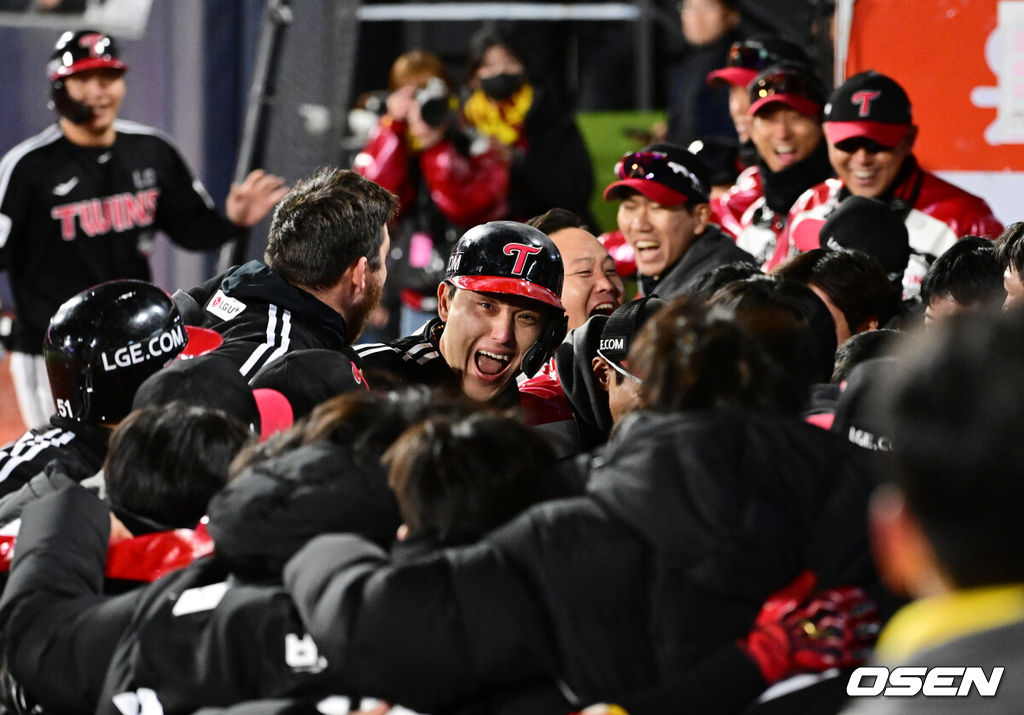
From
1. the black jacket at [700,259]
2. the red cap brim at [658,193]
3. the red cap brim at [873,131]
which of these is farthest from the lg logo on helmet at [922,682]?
the red cap brim at [873,131]

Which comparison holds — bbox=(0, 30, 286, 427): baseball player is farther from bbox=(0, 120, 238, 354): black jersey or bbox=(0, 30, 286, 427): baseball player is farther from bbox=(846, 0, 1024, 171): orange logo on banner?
bbox=(846, 0, 1024, 171): orange logo on banner

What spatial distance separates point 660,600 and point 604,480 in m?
0.19

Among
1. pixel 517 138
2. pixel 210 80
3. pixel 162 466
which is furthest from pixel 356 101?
pixel 162 466

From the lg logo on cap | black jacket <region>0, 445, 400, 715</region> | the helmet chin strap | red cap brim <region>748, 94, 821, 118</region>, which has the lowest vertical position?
black jacket <region>0, 445, 400, 715</region>

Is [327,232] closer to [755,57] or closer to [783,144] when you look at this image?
[783,144]

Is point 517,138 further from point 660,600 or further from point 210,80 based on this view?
point 660,600

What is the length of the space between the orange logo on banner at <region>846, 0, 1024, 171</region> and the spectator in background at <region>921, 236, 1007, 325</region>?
1.77 metres

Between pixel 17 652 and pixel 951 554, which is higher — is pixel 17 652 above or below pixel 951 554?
below

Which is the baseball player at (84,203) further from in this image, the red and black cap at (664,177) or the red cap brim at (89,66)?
the red and black cap at (664,177)

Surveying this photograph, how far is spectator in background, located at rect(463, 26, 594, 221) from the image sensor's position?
7.50m

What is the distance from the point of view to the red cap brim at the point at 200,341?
3410 millimetres

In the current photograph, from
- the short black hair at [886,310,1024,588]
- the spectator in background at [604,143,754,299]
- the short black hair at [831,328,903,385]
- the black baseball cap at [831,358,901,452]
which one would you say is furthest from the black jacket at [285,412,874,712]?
the spectator in background at [604,143,754,299]

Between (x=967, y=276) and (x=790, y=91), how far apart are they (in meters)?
2.06

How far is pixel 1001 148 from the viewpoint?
5.50 metres
